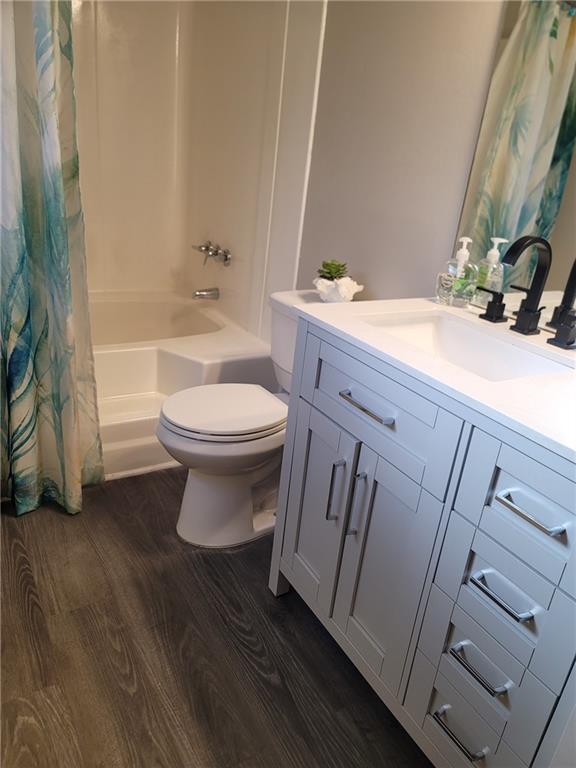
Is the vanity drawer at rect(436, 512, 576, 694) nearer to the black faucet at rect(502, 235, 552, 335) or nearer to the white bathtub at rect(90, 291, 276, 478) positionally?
the black faucet at rect(502, 235, 552, 335)

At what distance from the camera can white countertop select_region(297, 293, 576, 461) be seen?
33.9 inches

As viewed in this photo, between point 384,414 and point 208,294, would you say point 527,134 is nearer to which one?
point 384,414

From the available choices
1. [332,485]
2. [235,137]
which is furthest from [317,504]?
[235,137]

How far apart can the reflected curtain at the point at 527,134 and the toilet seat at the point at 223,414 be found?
815mm

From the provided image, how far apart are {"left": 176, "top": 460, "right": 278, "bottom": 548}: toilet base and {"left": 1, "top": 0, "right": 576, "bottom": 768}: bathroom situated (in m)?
0.01

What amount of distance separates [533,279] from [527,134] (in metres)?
0.45

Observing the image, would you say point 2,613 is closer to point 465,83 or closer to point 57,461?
point 57,461

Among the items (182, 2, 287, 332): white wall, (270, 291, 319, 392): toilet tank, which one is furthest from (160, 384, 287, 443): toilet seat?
(182, 2, 287, 332): white wall

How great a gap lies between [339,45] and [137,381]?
1.56 meters

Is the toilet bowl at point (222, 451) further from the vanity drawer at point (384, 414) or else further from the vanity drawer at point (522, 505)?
the vanity drawer at point (522, 505)

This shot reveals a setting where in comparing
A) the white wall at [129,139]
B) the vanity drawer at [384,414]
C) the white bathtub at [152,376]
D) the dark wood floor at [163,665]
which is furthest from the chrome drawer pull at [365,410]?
the white wall at [129,139]

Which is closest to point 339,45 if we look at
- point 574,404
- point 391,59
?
point 391,59

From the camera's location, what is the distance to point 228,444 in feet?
5.56

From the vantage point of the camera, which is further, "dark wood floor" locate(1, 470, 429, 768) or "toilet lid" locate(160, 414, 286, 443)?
"toilet lid" locate(160, 414, 286, 443)
